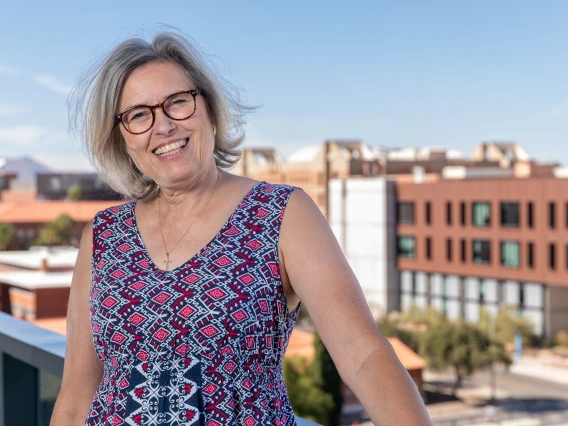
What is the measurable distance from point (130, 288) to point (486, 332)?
31.1 m

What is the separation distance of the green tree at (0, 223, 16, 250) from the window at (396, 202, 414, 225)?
3107 centimetres

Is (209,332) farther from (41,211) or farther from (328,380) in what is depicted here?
(41,211)

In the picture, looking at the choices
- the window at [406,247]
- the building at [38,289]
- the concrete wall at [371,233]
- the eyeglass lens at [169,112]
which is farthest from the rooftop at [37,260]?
the eyeglass lens at [169,112]

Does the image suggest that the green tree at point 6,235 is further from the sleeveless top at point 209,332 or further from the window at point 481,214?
the sleeveless top at point 209,332

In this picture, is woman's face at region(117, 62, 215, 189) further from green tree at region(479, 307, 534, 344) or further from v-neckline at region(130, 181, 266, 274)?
green tree at region(479, 307, 534, 344)

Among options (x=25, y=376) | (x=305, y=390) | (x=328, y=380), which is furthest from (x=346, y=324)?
(x=328, y=380)

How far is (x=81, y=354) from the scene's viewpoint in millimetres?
1504

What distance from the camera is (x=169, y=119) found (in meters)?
1.39

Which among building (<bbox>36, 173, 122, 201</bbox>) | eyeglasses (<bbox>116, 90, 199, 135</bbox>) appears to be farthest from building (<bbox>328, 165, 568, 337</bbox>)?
building (<bbox>36, 173, 122, 201</bbox>)

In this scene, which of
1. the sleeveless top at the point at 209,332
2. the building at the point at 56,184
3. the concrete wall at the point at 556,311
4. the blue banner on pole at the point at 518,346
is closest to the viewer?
the sleeveless top at the point at 209,332

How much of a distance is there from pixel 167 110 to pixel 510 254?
1339 inches

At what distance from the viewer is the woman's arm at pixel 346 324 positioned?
3.53 ft

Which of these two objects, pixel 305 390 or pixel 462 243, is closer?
pixel 305 390

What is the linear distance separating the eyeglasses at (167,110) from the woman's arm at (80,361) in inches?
8.9
